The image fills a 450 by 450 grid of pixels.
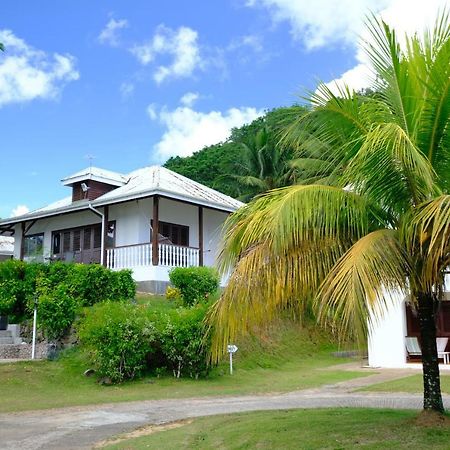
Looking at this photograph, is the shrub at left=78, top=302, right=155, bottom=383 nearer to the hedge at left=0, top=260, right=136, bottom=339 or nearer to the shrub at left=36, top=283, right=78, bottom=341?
the shrub at left=36, top=283, right=78, bottom=341

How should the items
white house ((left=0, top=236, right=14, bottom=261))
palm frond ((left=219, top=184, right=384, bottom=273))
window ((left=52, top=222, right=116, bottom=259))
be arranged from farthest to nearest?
white house ((left=0, top=236, right=14, bottom=261)) → window ((left=52, top=222, right=116, bottom=259)) → palm frond ((left=219, top=184, right=384, bottom=273))

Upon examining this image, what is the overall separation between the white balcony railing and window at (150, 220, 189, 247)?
137 centimetres

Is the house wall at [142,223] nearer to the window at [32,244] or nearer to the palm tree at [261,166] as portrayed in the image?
the window at [32,244]

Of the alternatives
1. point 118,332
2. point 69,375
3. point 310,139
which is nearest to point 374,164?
point 310,139

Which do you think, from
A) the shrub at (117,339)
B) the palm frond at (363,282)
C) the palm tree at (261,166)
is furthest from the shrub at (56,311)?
the palm tree at (261,166)

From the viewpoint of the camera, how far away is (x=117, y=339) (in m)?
13.4

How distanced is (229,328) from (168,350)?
7.11 metres

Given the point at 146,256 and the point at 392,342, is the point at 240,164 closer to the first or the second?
the point at 146,256

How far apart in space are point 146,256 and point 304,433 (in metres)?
13.9

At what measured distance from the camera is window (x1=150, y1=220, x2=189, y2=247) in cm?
2361

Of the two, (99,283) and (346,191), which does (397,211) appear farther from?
(99,283)

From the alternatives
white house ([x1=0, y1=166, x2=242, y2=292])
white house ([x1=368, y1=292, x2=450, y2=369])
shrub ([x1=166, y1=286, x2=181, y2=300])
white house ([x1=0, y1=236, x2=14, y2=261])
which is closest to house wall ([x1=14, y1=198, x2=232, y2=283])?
white house ([x1=0, y1=166, x2=242, y2=292])

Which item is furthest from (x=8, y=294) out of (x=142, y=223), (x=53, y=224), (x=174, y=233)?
(x=53, y=224)

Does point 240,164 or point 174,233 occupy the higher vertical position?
point 240,164
